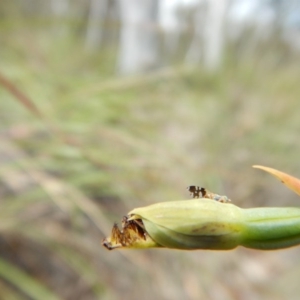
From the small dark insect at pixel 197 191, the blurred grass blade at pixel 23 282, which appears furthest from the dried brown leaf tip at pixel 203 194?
the blurred grass blade at pixel 23 282

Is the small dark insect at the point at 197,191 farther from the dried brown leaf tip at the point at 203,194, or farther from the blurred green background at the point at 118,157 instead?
the blurred green background at the point at 118,157

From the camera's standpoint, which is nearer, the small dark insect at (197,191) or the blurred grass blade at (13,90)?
the small dark insect at (197,191)

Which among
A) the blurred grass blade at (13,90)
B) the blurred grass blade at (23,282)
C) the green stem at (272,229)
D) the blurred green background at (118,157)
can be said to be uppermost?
the blurred green background at (118,157)

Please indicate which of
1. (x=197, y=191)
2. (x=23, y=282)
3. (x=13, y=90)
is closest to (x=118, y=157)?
(x=23, y=282)

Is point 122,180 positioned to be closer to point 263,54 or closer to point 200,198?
point 200,198

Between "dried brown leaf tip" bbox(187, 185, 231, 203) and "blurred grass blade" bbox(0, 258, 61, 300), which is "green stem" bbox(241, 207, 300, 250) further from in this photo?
"blurred grass blade" bbox(0, 258, 61, 300)
